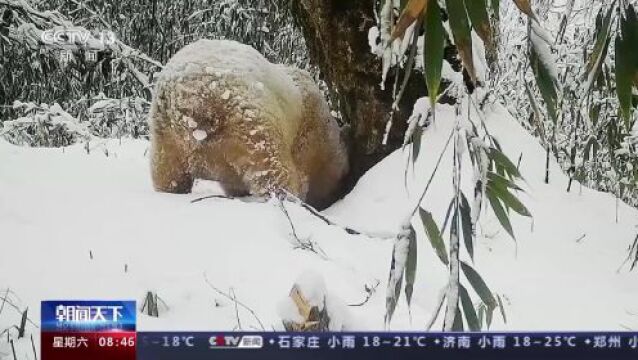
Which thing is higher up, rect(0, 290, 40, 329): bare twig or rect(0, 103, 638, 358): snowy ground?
rect(0, 103, 638, 358): snowy ground

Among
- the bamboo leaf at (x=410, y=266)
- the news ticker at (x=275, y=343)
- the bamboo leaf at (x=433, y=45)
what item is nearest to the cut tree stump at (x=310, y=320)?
the news ticker at (x=275, y=343)

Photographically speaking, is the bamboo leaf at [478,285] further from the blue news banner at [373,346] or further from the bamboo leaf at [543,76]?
the bamboo leaf at [543,76]

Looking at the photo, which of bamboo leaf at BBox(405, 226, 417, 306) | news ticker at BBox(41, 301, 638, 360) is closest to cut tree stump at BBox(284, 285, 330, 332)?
news ticker at BBox(41, 301, 638, 360)

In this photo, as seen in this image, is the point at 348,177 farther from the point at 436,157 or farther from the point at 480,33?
the point at 480,33

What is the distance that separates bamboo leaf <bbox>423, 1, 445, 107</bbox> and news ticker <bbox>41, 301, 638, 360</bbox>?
35cm

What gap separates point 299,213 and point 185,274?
0.78 ft

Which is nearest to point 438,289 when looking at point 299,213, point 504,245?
point 504,245

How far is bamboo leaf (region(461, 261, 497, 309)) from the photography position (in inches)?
31.7

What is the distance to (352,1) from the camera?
50.6 inches

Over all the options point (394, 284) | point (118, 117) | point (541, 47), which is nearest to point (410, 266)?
point (394, 284)

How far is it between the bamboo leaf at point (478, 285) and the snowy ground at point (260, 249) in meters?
0.08

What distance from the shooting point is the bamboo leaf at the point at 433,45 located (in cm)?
60

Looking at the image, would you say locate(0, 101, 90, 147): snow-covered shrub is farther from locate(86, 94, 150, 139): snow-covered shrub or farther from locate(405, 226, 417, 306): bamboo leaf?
locate(405, 226, 417, 306): bamboo leaf

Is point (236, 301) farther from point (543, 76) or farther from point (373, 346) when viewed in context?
point (543, 76)
